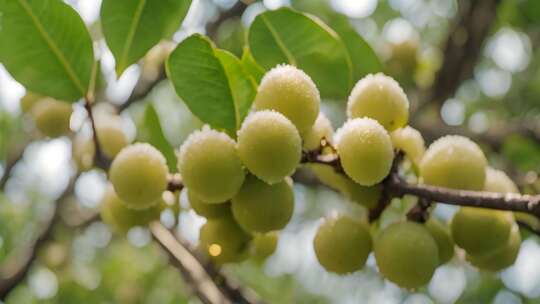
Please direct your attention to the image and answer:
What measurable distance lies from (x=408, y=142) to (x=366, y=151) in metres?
0.17

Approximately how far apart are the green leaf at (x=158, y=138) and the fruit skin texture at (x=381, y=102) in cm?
38

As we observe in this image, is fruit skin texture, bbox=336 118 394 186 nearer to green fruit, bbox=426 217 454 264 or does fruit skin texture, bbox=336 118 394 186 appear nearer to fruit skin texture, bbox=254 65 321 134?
fruit skin texture, bbox=254 65 321 134

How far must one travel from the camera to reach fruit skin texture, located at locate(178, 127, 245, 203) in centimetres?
92

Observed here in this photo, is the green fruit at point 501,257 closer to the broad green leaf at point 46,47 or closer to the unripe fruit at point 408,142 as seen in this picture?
the unripe fruit at point 408,142

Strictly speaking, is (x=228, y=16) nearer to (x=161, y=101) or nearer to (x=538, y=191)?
(x=161, y=101)

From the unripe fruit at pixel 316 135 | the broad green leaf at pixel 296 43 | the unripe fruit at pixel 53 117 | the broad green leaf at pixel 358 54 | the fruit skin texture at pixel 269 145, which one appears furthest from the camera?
the unripe fruit at pixel 53 117

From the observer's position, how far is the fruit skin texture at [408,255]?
3.17 ft

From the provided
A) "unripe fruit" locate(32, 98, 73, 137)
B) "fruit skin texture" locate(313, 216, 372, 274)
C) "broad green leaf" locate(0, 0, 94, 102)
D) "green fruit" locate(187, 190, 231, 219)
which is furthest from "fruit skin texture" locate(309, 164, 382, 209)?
"unripe fruit" locate(32, 98, 73, 137)

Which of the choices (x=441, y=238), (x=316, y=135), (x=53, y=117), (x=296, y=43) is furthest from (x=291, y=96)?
(x=53, y=117)

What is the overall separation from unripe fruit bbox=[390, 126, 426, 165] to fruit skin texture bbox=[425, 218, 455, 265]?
9cm

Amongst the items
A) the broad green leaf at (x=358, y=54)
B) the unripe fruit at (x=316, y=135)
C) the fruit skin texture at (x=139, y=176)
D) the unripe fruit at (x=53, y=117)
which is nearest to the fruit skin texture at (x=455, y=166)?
the unripe fruit at (x=316, y=135)

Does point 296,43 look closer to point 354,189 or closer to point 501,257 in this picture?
point 354,189

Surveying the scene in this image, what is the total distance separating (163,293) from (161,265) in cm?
14

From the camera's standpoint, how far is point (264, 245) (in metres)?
1.20
